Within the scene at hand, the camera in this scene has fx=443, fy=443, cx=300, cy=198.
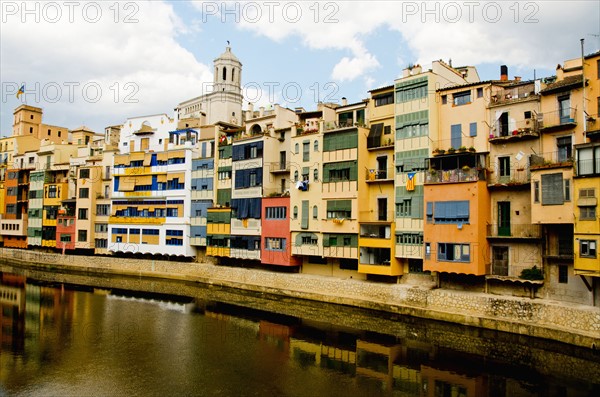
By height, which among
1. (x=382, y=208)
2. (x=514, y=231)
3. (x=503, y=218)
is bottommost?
(x=514, y=231)

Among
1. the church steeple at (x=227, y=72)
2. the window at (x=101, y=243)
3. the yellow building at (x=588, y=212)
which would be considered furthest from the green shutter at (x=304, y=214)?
the church steeple at (x=227, y=72)

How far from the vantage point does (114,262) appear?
178ft

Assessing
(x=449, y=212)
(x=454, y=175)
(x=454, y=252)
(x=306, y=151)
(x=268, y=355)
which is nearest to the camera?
(x=268, y=355)

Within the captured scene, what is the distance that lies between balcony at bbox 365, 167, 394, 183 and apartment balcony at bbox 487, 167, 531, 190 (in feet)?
26.0

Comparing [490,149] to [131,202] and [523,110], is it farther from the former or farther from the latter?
[131,202]

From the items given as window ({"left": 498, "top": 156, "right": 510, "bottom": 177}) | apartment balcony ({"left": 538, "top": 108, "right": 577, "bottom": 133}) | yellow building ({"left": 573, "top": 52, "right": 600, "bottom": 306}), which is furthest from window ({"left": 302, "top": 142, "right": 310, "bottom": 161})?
yellow building ({"left": 573, "top": 52, "right": 600, "bottom": 306})

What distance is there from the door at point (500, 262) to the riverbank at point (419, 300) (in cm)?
242

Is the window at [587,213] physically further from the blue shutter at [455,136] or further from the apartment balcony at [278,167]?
the apartment balcony at [278,167]

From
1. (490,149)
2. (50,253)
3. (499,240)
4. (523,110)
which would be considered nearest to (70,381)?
(499,240)

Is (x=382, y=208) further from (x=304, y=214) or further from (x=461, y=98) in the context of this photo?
(x=461, y=98)

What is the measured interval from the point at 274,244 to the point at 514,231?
69.2 ft

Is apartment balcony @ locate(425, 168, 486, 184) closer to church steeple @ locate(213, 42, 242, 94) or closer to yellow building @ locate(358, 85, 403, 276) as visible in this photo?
yellow building @ locate(358, 85, 403, 276)

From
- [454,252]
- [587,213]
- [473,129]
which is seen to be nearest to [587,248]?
[587,213]

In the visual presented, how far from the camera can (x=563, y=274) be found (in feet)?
90.1
